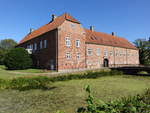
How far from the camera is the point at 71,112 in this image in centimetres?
452

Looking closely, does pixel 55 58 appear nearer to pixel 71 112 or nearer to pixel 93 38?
pixel 93 38

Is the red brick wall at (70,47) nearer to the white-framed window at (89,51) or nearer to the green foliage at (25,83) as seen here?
the white-framed window at (89,51)

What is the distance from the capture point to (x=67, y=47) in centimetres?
2327

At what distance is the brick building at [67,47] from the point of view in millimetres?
22203

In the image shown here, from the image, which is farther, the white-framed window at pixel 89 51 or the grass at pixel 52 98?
the white-framed window at pixel 89 51

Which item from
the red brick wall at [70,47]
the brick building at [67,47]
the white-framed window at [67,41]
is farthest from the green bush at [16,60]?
the white-framed window at [67,41]

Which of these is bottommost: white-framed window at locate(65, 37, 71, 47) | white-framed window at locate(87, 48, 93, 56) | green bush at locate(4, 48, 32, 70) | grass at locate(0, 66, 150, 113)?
grass at locate(0, 66, 150, 113)

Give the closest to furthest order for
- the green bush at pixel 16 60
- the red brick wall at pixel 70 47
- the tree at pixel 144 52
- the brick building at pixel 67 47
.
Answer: the green bush at pixel 16 60 → the red brick wall at pixel 70 47 → the brick building at pixel 67 47 → the tree at pixel 144 52

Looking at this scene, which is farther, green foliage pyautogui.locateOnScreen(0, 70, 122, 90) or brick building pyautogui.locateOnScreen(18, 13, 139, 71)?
brick building pyautogui.locateOnScreen(18, 13, 139, 71)

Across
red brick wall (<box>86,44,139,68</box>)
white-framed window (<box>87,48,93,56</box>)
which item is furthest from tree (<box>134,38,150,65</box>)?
white-framed window (<box>87,48,93,56</box>)

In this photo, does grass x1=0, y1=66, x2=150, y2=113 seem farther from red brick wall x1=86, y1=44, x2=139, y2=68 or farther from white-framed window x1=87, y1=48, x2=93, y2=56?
white-framed window x1=87, y1=48, x2=93, y2=56

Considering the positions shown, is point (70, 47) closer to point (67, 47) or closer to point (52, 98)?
point (67, 47)

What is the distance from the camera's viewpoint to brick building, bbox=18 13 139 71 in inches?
874

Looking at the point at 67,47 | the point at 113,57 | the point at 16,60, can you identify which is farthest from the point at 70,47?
the point at 113,57
